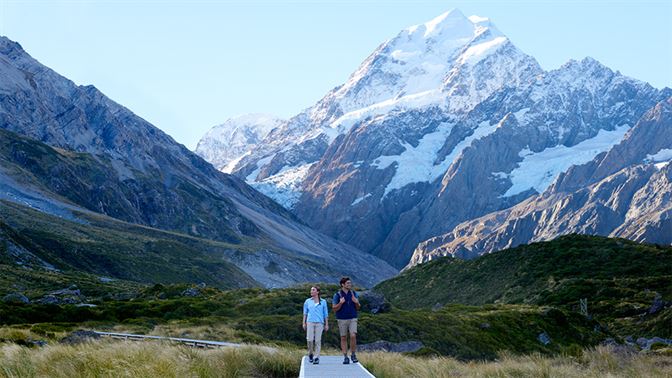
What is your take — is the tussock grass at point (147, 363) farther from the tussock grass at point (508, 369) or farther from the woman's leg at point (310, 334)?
the tussock grass at point (508, 369)

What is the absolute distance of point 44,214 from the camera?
194000 millimetres

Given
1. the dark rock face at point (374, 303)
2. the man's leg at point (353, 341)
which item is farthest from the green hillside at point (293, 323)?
the man's leg at point (353, 341)

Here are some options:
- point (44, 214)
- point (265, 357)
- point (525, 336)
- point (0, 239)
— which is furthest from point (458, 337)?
point (44, 214)

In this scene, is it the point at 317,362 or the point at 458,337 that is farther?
the point at 458,337

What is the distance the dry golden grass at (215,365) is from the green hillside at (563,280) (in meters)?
51.4

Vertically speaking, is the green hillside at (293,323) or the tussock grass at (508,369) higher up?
the tussock grass at (508,369)

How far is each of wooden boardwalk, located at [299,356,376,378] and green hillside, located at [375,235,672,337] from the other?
5445 centimetres

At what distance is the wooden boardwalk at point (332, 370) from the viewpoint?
19.0m

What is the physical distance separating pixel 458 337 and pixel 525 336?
7.61 m

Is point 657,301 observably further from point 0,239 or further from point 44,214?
point 44,214

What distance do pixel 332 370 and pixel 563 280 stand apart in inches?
2907

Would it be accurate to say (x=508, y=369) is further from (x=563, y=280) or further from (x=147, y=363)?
(x=563, y=280)

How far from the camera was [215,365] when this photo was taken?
778 inches

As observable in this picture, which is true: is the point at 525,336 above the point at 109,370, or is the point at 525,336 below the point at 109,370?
below
